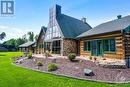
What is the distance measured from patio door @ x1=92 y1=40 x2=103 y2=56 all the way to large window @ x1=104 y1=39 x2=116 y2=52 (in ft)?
2.60

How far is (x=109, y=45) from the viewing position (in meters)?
18.0

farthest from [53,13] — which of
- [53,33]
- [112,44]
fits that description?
[112,44]

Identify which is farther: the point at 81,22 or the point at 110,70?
the point at 81,22

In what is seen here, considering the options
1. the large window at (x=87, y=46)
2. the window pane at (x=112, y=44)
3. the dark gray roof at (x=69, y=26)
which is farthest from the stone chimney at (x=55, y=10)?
the window pane at (x=112, y=44)

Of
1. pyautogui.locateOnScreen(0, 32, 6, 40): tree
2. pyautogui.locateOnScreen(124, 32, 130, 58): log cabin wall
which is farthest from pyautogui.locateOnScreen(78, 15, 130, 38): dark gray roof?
pyautogui.locateOnScreen(0, 32, 6, 40): tree

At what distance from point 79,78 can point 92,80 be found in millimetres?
995

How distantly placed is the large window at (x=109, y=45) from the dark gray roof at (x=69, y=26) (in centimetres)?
822

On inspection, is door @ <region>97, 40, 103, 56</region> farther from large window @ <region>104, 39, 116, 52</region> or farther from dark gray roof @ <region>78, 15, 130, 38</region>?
dark gray roof @ <region>78, 15, 130, 38</region>

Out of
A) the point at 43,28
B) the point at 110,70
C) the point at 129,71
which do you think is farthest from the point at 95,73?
the point at 43,28

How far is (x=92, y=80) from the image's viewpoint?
1115 cm

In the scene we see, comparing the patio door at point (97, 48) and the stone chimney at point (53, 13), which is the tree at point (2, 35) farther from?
the patio door at point (97, 48)

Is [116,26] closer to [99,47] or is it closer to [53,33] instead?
[99,47]

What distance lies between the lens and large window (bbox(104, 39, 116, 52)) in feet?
57.6

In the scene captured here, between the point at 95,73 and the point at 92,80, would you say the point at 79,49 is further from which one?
the point at 92,80
